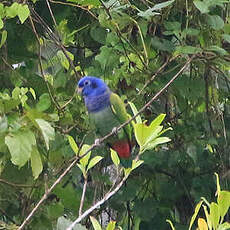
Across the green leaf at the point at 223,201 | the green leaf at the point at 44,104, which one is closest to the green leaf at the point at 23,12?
the green leaf at the point at 44,104

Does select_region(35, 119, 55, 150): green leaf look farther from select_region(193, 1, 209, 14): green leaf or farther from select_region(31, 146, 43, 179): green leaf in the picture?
select_region(193, 1, 209, 14): green leaf

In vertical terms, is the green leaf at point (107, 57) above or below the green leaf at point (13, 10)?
below

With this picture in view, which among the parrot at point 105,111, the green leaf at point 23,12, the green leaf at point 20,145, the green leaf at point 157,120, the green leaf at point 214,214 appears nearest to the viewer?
the green leaf at point 214,214

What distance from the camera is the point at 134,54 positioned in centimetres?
219

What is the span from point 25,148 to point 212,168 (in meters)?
0.92

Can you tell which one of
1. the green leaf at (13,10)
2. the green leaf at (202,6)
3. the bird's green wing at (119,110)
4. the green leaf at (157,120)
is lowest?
the bird's green wing at (119,110)

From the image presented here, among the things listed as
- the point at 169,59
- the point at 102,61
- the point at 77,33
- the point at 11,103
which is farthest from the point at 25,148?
the point at 77,33

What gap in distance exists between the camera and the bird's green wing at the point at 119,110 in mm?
2115

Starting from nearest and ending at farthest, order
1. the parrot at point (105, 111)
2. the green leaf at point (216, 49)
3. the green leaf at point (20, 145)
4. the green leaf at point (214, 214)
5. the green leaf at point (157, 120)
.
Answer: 1. the green leaf at point (214, 214)
2. the green leaf at point (157, 120)
3. the green leaf at point (20, 145)
4. the green leaf at point (216, 49)
5. the parrot at point (105, 111)

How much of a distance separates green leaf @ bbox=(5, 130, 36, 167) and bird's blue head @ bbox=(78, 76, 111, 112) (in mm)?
486

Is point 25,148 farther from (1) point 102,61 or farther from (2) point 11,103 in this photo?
(1) point 102,61

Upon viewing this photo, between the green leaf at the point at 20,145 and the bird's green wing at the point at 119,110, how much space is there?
405 millimetres

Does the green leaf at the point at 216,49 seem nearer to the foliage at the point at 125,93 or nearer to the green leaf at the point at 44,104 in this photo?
the foliage at the point at 125,93

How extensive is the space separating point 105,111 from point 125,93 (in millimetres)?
98
